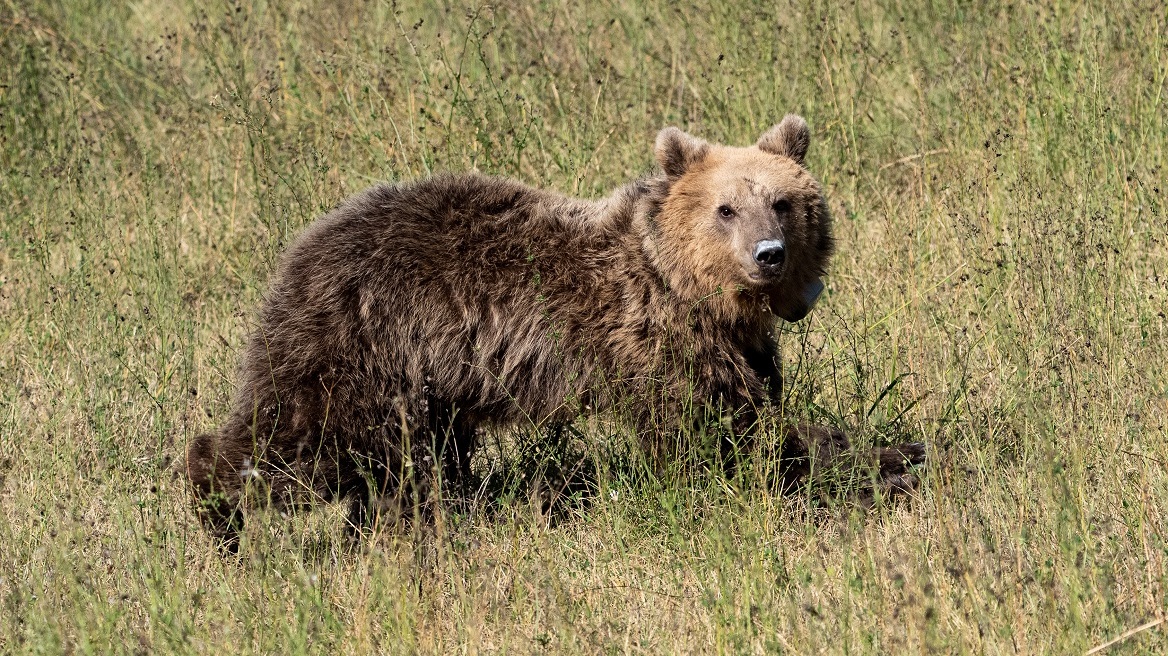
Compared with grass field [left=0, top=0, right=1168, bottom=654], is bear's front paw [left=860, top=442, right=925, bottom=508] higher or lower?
lower

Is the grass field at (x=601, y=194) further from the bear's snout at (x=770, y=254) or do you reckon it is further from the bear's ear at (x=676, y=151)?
the bear's ear at (x=676, y=151)

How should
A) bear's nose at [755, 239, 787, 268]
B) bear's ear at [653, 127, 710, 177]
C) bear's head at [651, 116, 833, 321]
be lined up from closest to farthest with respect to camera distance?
1. bear's nose at [755, 239, 787, 268]
2. bear's head at [651, 116, 833, 321]
3. bear's ear at [653, 127, 710, 177]

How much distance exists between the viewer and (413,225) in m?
5.83

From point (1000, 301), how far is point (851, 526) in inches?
89.6

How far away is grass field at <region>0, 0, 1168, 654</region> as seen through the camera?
4.48 meters

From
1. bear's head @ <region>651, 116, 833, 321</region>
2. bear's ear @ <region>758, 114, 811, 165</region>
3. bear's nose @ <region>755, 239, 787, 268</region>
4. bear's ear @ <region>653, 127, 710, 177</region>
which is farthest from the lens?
bear's ear @ <region>758, 114, 811, 165</region>

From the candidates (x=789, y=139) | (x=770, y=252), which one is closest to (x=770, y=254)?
(x=770, y=252)

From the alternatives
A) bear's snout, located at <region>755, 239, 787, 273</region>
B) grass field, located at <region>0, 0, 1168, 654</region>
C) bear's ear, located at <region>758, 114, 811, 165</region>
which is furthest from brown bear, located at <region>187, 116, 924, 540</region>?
grass field, located at <region>0, 0, 1168, 654</region>

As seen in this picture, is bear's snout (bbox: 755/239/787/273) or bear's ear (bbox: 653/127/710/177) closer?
bear's snout (bbox: 755/239/787/273)

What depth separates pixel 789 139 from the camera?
6172mm

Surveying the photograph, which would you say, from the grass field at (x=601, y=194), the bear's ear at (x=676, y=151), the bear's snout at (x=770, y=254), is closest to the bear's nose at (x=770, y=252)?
the bear's snout at (x=770, y=254)

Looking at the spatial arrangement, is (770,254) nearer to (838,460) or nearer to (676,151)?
(676,151)

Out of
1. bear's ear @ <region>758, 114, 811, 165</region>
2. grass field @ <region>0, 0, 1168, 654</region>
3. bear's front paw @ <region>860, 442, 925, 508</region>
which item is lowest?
bear's front paw @ <region>860, 442, 925, 508</region>

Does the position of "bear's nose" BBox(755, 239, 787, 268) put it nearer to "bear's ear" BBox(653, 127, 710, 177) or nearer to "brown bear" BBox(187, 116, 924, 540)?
"brown bear" BBox(187, 116, 924, 540)
